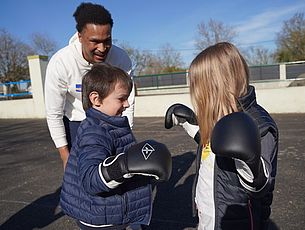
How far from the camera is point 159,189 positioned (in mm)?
3734

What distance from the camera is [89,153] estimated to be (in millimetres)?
1317

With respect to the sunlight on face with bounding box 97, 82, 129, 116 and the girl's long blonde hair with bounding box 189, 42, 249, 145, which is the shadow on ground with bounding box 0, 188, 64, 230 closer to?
the sunlight on face with bounding box 97, 82, 129, 116

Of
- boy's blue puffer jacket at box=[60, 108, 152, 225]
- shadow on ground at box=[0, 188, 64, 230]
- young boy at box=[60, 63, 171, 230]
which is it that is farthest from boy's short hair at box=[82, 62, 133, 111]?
shadow on ground at box=[0, 188, 64, 230]

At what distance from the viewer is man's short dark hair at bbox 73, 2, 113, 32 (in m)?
1.96

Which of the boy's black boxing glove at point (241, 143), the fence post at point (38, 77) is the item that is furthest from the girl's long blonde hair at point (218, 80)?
the fence post at point (38, 77)

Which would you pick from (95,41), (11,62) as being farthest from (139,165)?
(11,62)

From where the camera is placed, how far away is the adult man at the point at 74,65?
1.98 m

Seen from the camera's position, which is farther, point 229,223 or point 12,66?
point 12,66

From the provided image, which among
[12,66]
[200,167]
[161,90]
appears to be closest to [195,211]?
[200,167]

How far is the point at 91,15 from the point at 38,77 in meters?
11.9

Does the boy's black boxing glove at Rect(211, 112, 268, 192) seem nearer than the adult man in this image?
Yes

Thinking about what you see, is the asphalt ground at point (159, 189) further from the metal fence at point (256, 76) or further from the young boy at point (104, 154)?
the metal fence at point (256, 76)

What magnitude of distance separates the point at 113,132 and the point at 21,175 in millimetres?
3955

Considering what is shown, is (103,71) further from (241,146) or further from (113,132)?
(241,146)
